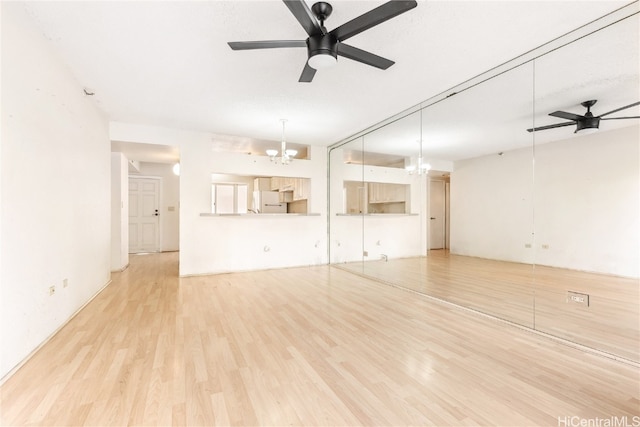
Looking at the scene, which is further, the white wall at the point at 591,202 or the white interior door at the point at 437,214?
the white interior door at the point at 437,214

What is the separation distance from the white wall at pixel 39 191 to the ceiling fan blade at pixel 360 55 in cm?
240

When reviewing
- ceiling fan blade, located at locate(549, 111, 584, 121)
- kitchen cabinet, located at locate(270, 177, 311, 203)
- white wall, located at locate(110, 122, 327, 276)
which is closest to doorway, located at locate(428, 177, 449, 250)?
ceiling fan blade, located at locate(549, 111, 584, 121)

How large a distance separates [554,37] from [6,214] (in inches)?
180

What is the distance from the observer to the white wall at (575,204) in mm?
2344

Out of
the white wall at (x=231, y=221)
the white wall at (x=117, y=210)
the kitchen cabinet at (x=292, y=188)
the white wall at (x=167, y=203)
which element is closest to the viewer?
the white wall at (x=231, y=221)

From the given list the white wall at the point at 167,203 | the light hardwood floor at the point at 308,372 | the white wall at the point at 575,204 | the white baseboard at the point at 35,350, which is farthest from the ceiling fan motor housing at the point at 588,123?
the white wall at the point at 167,203

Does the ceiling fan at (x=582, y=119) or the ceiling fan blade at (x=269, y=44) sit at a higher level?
the ceiling fan blade at (x=269, y=44)

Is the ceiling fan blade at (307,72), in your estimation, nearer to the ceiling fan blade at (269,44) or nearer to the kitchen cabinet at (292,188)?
the ceiling fan blade at (269,44)

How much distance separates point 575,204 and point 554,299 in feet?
3.28

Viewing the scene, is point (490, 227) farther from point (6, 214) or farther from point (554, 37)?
point (6, 214)

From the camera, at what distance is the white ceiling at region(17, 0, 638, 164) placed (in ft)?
6.66

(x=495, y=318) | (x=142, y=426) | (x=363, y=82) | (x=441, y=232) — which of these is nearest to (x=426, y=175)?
(x=441, y=232)

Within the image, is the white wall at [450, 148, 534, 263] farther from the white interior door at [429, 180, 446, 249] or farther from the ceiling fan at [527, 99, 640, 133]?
the ceiling fan at [527, 99, 640, 133]

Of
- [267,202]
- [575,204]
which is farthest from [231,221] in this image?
[575,204]
